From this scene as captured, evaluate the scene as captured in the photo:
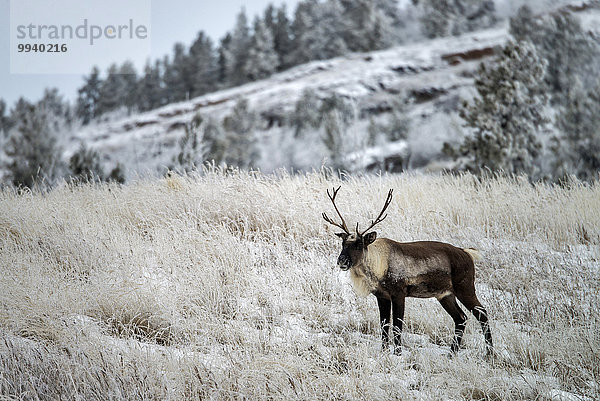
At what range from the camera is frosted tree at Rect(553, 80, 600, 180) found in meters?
13.9

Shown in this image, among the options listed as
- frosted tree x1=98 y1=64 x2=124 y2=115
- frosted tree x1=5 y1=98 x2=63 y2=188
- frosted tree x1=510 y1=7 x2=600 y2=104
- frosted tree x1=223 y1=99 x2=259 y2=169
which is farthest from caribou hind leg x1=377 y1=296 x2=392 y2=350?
frosted tree x1=98 y1=64 x2=124 y2=115

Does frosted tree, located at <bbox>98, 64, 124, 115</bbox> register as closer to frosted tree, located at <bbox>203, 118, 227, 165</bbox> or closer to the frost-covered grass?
frosted tree, located at <bbox>203, 118, 227, 165</bbox>

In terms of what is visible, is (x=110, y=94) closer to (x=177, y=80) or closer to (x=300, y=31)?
(x=177, y=80)

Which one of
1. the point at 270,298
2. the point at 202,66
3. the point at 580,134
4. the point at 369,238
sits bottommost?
the point at 270,298

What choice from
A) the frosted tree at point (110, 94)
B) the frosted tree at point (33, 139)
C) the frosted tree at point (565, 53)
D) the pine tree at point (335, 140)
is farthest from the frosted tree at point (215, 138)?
the frosted tree at point (110, 94)

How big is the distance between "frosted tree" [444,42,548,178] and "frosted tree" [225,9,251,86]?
3701cm

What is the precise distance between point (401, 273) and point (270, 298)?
1239 millimetres

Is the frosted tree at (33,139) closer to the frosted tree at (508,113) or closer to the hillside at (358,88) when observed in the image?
the hillside at (358,88)

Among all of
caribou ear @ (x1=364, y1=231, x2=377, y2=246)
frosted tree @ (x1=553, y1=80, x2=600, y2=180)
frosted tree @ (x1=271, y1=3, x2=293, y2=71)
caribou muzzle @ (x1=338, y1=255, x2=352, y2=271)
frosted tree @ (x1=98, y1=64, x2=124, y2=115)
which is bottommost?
caribou muzzle @ (x1=338, y1=255, x2=352, y2=271)

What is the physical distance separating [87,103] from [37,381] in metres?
47.8

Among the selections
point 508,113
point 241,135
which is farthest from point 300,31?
point 508,113

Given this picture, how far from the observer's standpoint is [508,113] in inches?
452

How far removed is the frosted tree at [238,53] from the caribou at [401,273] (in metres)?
45.8

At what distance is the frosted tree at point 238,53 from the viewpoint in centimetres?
4666
